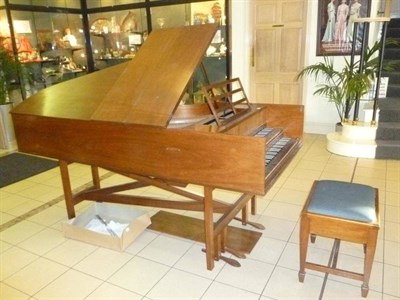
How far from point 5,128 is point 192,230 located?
13.5ft

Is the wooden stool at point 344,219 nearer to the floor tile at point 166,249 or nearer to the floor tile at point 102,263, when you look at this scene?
the floor tile at point 166,249

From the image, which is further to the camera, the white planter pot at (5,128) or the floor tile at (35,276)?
the white planter pot at (5,128)

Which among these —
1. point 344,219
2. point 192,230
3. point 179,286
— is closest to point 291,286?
point 344,219

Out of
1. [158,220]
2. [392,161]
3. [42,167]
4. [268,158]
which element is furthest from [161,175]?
[392,161]

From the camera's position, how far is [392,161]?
13.8 feet

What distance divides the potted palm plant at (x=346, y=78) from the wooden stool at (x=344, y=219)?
8.71ft

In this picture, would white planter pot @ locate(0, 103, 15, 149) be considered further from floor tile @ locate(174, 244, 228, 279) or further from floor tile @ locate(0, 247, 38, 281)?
floor tile @ locate(174, 244, 228, 279)

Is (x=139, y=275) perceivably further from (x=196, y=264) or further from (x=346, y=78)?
(x=346, y=78)

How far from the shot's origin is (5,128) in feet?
17.2

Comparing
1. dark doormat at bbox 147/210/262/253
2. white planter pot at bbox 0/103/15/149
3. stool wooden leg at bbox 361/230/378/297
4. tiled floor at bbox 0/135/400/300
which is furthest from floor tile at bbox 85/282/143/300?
white planter pot at bbox 0/103/15/149

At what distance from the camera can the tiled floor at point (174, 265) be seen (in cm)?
205

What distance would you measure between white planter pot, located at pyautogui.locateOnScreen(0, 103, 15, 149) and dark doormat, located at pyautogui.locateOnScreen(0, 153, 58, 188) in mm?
385

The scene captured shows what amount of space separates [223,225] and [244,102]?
1.00m

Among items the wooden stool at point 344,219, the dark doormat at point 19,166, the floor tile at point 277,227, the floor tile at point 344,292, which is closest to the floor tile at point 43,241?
the dark doormat at point 19,166
